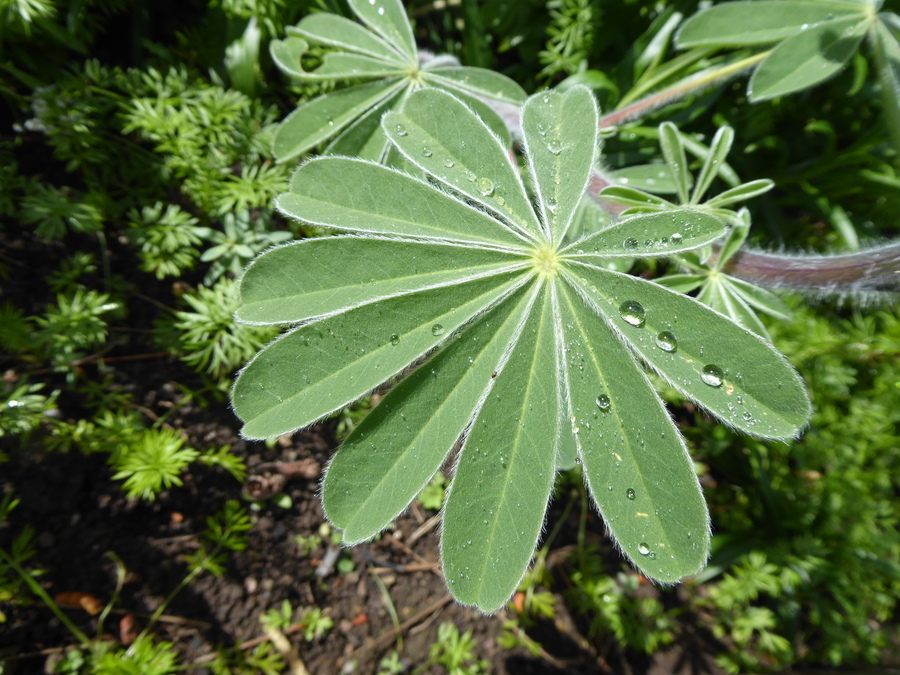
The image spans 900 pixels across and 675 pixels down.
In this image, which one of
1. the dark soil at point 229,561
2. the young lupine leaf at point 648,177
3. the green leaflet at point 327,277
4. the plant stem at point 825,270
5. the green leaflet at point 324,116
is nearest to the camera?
the green leaflet at point 327,277

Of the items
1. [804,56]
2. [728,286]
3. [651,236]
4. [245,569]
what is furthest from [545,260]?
[245,569]

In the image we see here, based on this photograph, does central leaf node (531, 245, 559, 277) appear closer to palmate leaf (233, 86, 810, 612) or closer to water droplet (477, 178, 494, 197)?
palmate leaf (233, 86, 810, 612)

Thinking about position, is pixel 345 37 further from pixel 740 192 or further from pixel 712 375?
pixel 712 375

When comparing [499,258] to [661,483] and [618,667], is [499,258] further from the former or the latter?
[618,667]

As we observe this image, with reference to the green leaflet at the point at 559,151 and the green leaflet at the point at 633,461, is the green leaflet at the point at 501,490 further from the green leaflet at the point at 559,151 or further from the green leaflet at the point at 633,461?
the green leaflet at the point at 559,151

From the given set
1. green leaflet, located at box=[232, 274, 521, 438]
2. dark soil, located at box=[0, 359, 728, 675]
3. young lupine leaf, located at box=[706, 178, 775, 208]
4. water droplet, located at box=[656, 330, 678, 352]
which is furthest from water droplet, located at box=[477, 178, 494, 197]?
dark soil, located at box=[0, 359, 728, 675]

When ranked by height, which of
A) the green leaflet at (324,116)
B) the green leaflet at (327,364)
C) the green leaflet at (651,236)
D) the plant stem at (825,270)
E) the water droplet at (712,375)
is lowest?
the plant stem at (825,270)

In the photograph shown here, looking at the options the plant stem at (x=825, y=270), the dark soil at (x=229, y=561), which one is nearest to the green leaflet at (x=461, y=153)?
the plant stem at (x=825, y=270)
